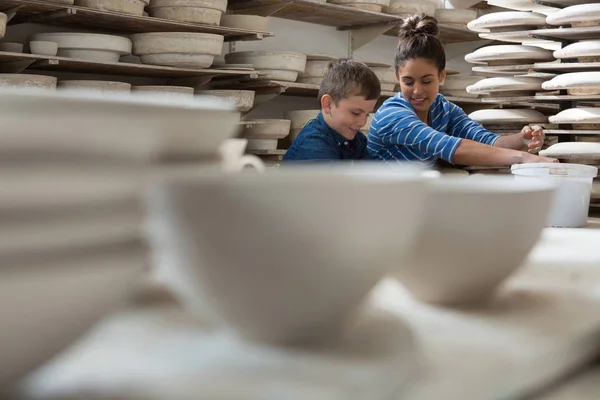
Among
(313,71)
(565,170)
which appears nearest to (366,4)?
(313,71)

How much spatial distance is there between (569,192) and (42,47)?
8.04 ft

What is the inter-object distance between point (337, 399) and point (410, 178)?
0.42 feet

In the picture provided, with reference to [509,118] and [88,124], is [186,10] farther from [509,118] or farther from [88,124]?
[88,124]

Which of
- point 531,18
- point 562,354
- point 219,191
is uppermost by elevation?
point 531,18

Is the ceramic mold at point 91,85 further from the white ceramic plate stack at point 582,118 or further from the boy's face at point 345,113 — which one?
the white ceramic plate stack at point 582,118

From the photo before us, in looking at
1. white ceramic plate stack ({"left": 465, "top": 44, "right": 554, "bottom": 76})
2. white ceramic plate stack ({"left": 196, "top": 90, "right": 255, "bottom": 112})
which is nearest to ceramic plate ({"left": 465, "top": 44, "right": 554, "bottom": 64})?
white ceramic plate stack ({"left": 465, "top": 44, "right": 554, "bottom": 76})

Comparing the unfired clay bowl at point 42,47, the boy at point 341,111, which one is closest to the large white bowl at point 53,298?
the boy at point 341,111

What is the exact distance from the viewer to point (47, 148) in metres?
0.32

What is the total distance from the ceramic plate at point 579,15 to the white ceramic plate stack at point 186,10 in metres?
1.69

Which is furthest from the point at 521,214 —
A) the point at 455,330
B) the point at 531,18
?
the point at 531,18

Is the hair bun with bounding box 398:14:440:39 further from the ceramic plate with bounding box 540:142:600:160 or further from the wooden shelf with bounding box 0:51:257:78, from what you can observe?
the wooden shelf with bounding box 0:51:257:78

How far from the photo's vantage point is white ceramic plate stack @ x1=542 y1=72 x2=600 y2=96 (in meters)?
2.43

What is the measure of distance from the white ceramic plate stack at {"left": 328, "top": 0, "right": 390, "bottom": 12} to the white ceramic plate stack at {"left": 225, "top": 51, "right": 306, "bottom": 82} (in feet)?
1.92

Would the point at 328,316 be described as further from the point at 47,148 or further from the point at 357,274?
the point at 47,148
